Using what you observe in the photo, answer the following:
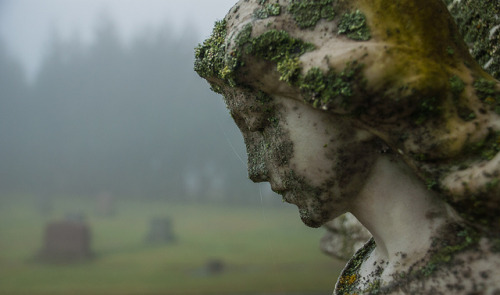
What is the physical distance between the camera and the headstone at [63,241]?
18.9ft

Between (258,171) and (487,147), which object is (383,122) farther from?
(258,171)

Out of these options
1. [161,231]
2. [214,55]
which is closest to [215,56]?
[214,55]

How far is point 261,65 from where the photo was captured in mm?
1060

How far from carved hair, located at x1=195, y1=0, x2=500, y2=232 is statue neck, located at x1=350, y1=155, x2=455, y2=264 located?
78 millimetres

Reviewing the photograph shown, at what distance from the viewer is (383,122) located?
0.97 m

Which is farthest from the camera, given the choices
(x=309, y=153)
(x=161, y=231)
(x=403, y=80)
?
(x=161, y=231)

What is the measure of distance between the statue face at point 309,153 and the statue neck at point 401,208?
0.12 feet

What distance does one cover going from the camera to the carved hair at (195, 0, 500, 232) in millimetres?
910

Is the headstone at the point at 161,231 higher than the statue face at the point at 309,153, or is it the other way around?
the headstone at the point at 161,231

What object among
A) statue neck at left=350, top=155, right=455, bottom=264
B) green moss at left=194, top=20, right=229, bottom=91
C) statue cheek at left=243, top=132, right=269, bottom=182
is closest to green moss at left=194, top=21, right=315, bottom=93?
green moss at left=194, top=20, right=229, bottom=91

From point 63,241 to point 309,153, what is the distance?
5439mm

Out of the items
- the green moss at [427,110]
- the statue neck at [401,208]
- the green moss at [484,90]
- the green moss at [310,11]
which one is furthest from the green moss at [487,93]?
the green moss at [310,11]

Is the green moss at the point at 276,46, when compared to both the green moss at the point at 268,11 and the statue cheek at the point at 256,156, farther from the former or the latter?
the statue cheek at the point at 256,156

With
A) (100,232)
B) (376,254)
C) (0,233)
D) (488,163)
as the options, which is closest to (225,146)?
(100,232)
